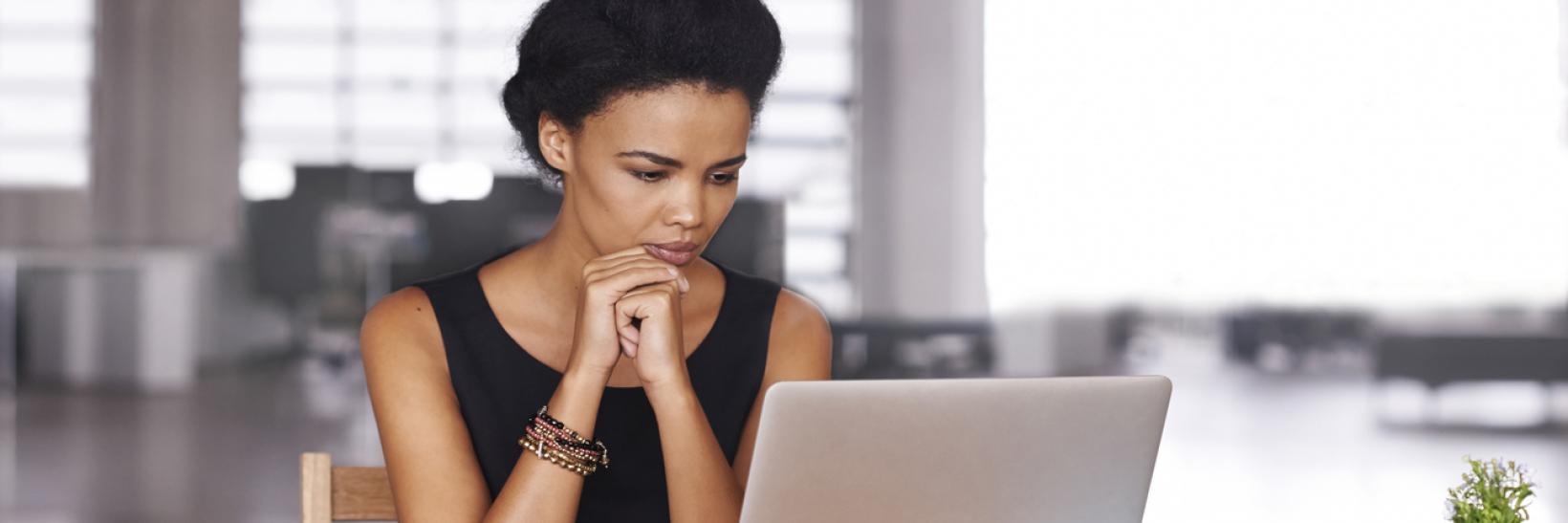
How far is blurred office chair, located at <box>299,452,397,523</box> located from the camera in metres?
1.26

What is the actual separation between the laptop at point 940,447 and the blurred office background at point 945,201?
192 inches

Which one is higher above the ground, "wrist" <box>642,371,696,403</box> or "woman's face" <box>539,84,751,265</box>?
"woman's face" <box>539,84,751,265</box>

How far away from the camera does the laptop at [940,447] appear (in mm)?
784

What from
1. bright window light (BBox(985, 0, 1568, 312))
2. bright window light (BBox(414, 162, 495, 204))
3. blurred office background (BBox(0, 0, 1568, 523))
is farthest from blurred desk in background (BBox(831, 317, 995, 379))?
bright window light (BBox(414, 162, 495, 204))

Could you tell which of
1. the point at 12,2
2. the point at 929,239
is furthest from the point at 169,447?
the point at 929,239

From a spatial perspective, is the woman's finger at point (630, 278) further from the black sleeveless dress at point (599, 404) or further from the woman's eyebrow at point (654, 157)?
the black sleeveless dress at point (599, 404)

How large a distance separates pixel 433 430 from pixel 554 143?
287 millimetres

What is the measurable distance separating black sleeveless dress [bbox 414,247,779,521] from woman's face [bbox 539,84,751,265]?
7.1 inches

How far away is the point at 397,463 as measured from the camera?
3.86 feet

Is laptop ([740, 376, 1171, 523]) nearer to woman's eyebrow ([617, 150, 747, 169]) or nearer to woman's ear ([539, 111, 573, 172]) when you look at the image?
woman's eyebrow ([617, 150, 747, 169])

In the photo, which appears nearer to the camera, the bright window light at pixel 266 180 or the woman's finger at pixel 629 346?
the woman's finger at pixel 629 346

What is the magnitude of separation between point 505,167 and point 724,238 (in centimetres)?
101

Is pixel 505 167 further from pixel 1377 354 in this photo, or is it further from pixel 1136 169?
pixel 1377 354

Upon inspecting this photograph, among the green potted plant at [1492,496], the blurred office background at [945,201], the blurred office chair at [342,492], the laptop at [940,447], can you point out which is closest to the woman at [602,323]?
the blurred office chair at [342,492]
